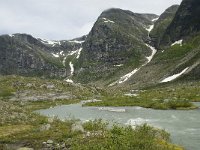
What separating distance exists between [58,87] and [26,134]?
10961 cm

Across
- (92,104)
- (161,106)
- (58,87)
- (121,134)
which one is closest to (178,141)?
(121,134)

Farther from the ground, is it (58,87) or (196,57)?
(196,57)

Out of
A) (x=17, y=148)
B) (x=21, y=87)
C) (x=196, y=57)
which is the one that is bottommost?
(x=17, y=148)

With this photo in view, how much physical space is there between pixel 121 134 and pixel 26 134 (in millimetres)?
12457

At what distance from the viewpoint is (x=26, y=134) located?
4088cm

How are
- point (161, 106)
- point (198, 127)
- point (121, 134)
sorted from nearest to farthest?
point (121, 134), point (198, 127), point (161, 106)

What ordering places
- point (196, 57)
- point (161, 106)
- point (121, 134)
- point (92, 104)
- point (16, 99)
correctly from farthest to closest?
point (196, 57) < point (16, 99) < point (92, 104) < point (161, 106) < point (121, 134)

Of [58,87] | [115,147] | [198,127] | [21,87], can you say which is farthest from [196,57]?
[115,147]

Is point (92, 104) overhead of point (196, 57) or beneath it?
beneath

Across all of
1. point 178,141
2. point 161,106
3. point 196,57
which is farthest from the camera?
point 196,57

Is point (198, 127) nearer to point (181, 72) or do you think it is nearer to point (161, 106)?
point (161, 106)

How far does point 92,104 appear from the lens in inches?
4227

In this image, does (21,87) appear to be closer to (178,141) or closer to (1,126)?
(1,126)

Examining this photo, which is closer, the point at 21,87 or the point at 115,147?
the point at 115,147
